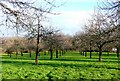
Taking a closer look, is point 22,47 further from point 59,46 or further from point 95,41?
point 95,41

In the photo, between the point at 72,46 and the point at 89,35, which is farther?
the point at 72,46

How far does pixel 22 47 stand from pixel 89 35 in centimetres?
2863

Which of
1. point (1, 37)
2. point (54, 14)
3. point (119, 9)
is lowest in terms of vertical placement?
point (1, 37)

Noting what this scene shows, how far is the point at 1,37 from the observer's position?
6.54m

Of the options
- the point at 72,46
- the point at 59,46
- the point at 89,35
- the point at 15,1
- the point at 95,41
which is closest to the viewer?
the point at 15,1

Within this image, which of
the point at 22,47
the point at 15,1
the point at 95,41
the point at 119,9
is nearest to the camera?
the point at 15,1

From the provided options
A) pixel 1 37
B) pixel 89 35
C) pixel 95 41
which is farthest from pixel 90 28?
pixel 1 37

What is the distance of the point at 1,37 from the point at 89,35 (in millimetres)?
38560

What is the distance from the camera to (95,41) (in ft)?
135

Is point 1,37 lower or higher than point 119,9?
lower

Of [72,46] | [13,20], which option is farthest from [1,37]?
[72,46]

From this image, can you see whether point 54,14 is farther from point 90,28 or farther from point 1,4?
point 90,28

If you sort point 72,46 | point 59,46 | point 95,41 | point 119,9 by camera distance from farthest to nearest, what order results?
1. point 72,46
2. point 59,46
3. point 95,41
4. point 119,9

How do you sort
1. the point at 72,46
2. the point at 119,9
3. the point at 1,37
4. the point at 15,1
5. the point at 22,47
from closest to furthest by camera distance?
the point at 15,1 → the point at 1,37 → the point at 119,9 → the point at 22,47 → the point at 72,46
